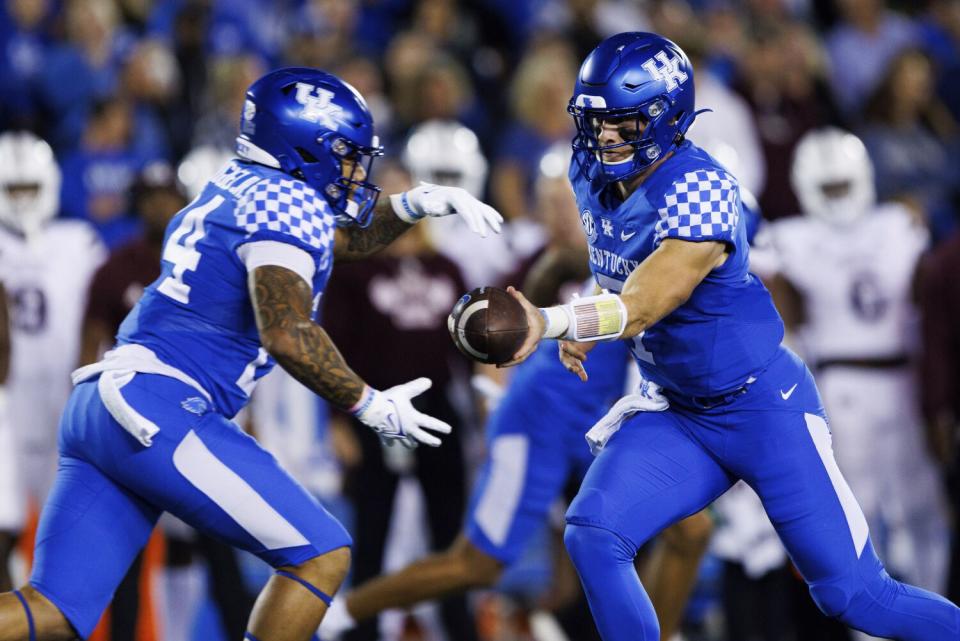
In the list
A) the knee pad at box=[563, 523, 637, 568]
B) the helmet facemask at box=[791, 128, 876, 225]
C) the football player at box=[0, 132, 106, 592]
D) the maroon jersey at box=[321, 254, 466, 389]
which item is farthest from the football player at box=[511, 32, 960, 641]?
the football player at box=[0, 132, 106, 592]

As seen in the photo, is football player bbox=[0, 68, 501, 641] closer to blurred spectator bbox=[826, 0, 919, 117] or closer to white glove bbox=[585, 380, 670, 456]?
white glove bbox=[585, 380, 670, 456]

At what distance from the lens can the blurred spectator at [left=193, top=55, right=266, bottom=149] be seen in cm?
854

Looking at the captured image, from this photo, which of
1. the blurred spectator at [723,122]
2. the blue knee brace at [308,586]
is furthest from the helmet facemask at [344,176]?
the blurred spectator at [723,122]

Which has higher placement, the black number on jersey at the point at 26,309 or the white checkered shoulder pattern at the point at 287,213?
the white checkered shoulder pattern at the point at 287,213

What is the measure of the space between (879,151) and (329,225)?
4943 mm

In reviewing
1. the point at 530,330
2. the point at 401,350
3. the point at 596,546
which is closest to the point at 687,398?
the point at 596,546

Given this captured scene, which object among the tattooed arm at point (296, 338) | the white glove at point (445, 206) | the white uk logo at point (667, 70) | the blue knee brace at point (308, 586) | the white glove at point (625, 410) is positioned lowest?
the blue knee brace at point (308, 586)

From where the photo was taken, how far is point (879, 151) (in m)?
8.31

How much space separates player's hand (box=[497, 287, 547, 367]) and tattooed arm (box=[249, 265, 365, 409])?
446 mm

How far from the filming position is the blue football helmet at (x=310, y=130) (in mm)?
4168

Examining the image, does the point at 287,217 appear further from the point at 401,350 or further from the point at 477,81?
the point at 477,81

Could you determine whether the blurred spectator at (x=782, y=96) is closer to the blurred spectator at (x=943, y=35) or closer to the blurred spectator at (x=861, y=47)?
the blurred spectator at (x=861, y=47)

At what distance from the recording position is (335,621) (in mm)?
5305

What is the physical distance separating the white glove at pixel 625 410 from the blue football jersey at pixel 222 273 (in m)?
0.84
